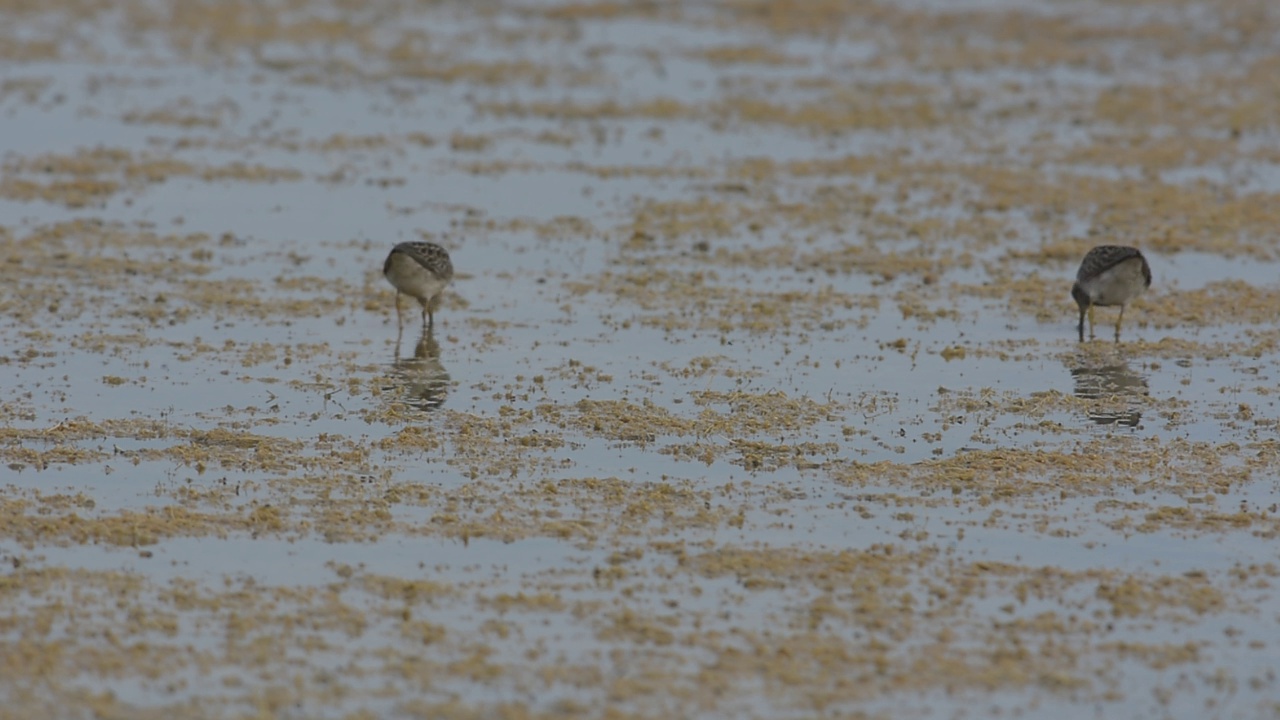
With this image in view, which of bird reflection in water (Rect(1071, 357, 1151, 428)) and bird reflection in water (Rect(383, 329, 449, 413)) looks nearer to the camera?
bird reflection in water (Rect(1071, 357, 1151, 428))

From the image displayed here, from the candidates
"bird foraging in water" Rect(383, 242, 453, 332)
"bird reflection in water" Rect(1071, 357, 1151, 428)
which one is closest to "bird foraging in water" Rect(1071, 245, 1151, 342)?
"bird reflection in water" Rect(1071, 357, 1151, 428)

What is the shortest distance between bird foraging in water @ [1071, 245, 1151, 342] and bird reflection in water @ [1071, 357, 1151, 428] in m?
1.01

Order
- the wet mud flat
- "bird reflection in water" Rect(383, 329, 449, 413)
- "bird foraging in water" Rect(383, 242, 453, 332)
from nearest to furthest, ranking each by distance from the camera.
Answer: the wet mud flat
"bird reflection in water" Rect(383, 329, 449, 413)
"bird foraging in water" Rect(383, 242, 453, 332)

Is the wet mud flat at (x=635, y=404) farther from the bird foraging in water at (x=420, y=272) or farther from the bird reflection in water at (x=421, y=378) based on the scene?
the bird foraging in water at (x=420, y=272)

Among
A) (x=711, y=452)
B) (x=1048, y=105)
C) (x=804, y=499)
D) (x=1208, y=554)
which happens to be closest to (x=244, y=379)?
(x=711, y=452)

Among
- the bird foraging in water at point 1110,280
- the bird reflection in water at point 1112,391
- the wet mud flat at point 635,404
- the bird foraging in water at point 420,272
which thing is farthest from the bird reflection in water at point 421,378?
the bird foraging in water at point 1110,280

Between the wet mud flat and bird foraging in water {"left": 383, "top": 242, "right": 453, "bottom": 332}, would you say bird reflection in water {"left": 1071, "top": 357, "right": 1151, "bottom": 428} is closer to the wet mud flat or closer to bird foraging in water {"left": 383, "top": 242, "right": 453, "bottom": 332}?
the wet mud flat

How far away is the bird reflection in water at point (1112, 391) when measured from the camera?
12.8 m

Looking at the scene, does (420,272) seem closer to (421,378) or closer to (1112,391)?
(421,378)

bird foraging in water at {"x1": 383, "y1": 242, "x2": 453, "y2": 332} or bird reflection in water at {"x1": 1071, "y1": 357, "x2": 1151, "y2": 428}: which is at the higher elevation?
bird foraging in water at {"x1": 383, "y1": 242, "x2": 453, "y2": 332}

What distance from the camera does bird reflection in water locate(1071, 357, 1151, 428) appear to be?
1277cm

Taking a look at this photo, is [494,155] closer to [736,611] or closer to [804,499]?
[804,499]

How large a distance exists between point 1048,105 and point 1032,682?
20061 millimetres

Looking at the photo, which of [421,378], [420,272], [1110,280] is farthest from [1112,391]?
[420,272]
